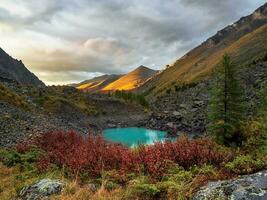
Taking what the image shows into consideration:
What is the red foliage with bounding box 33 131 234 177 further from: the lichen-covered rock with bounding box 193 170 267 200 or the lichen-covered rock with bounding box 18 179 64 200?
the lichen-covered rock with bounding box 193 170 267 200

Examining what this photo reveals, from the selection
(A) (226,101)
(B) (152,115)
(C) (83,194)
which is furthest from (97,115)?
(C) (83,194)

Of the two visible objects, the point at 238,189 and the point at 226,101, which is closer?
the point at 238,189

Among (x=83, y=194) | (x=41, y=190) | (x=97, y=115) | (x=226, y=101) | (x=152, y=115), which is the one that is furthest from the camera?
(x=97, y=115)

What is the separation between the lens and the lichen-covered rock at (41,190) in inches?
397

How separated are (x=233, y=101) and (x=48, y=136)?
16.8 meters

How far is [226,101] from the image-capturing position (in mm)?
30531

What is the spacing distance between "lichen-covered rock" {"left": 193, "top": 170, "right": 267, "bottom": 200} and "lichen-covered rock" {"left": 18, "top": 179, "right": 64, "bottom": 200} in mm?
4299

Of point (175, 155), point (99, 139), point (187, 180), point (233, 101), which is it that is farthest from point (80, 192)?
point (233, 101)

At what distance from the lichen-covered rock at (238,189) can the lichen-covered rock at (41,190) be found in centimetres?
430

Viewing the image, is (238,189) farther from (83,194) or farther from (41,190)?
(41,190)

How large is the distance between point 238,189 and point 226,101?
23.5 m

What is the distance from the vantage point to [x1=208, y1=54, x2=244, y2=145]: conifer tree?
29.5 meters

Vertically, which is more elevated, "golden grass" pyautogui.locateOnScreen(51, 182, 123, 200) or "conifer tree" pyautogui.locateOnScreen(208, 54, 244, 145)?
"conifer tree" pyautogui.locateOnScreen(208, 54, 244, 145)

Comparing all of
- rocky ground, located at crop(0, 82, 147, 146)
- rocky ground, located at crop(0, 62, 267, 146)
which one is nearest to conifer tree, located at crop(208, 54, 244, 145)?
rocky ground, located at crop(0, 62, 267, 146)
